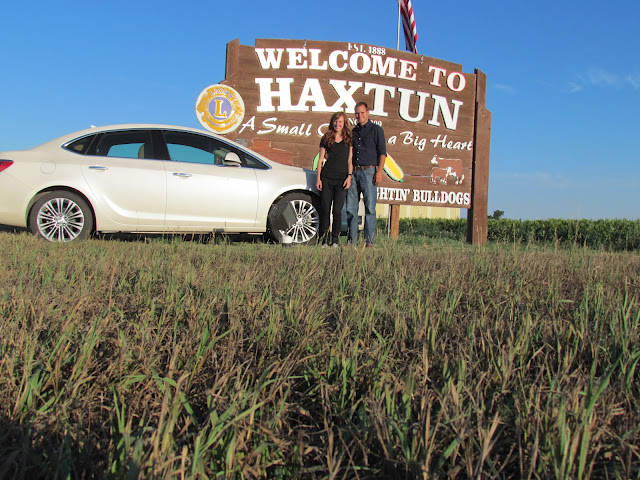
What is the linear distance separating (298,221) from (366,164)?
1.31m

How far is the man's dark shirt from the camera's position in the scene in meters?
6.77

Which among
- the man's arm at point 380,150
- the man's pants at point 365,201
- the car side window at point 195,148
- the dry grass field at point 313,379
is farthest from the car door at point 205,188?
the dry grass field at point 313,379

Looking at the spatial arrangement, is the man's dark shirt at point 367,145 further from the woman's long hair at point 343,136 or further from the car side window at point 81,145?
the car side window at point 81,145

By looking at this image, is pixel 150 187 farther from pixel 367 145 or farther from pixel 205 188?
pixel 367 145

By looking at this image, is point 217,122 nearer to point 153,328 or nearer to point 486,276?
point 486,276

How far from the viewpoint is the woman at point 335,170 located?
6.51 m

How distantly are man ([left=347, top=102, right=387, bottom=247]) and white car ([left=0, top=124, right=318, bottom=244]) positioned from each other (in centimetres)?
60

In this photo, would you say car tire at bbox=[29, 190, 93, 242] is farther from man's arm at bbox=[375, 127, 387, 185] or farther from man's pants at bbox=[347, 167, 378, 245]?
man's arm at bbox=[375, 127, 387, 185]

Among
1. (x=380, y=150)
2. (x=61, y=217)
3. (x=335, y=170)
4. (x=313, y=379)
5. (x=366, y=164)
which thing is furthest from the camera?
(x=366, y=164)

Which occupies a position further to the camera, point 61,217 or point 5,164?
point 61,217

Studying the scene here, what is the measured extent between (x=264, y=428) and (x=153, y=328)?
997mm

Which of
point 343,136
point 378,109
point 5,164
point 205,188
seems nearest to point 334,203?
point 343,136

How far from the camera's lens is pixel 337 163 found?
6512 millimetres

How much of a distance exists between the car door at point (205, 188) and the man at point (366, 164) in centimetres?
148
